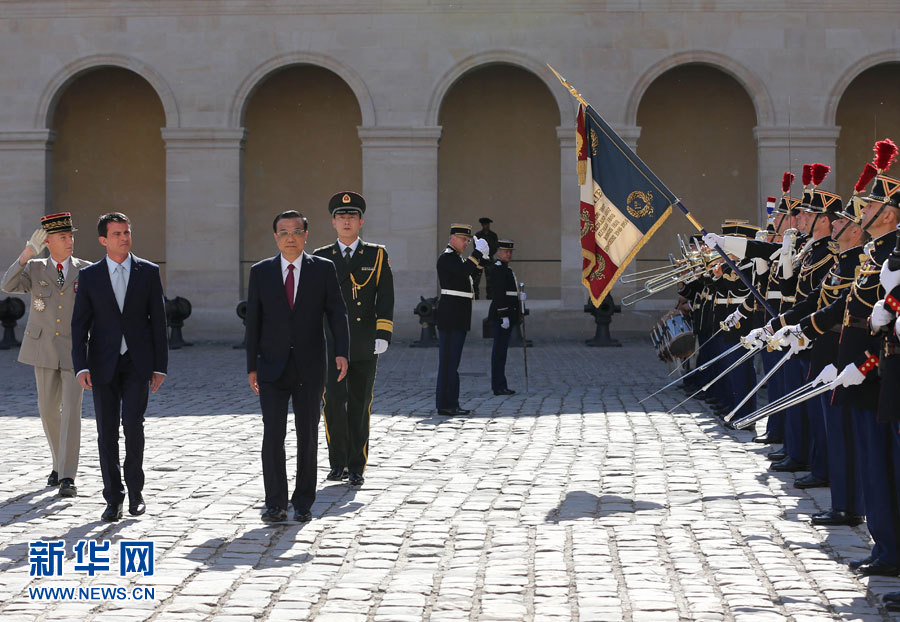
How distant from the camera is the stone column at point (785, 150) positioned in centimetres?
2372

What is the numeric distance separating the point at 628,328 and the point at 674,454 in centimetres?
1402

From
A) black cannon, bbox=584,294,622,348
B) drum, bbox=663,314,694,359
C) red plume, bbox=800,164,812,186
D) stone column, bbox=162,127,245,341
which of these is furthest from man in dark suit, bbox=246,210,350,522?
stone column, bbox=162,127,245,341

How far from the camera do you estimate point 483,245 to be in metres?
14.0

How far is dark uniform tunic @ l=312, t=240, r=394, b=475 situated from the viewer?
8773 millimetres

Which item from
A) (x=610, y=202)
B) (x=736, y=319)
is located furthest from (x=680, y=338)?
(x=610, y=202)

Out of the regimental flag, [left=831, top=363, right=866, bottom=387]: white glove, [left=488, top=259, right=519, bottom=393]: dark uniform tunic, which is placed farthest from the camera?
[left=488, top=259, right=519, bottom=393]: dark uniform tunic

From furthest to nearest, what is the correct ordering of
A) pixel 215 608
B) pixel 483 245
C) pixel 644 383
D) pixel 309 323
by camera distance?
pixel 644 383 < pixel 483 245 < pixel 309 323 < pixel 215 608

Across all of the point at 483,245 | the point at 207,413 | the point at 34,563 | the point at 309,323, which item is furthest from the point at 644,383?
the point at 34,563

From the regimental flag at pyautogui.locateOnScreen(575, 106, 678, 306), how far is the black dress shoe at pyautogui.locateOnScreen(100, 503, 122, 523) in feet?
15.3

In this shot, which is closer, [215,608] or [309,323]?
[215,608]

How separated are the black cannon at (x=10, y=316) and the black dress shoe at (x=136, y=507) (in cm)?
1619

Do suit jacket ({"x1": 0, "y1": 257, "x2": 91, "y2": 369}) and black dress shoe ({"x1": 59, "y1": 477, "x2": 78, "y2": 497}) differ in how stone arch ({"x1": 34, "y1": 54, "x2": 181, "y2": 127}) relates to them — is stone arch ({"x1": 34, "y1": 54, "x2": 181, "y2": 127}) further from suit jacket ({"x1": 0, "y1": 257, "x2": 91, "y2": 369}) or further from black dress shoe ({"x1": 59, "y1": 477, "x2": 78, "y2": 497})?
black dress shoe ({"x1": 59, "y1": 477, "x2": 78, "y2": 497})

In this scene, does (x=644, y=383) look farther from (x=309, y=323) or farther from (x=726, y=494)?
(x=309, y=323)

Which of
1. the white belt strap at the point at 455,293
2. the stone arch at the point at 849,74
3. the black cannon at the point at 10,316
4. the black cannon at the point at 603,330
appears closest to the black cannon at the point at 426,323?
the black cannon at the point at 603,330
